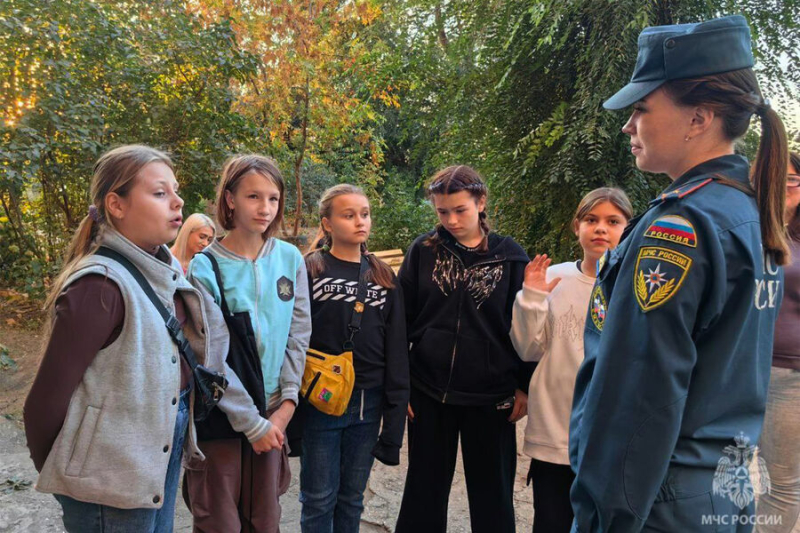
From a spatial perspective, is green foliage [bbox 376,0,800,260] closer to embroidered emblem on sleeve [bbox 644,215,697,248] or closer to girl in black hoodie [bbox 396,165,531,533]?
girl in black hoodie [bbox 396,165,531,533]

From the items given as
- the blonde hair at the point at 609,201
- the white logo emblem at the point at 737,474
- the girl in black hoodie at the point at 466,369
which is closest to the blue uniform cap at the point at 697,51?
the white logo emblem at the point at 737,474

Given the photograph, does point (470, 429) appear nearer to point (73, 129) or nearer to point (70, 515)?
point (70, 515)

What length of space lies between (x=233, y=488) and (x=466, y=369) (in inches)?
40.6

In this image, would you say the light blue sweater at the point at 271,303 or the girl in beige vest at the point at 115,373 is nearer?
the girl in beige vest at the point at 115,373

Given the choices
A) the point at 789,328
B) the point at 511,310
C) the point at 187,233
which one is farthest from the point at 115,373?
the point at 789,328

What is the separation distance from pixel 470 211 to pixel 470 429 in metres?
0.97

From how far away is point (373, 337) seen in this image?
230cm

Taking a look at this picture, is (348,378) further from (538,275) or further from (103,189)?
(103,189)

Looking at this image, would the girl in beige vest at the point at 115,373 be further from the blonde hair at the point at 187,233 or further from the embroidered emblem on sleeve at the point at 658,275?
the blonde hair at the point at 187,233

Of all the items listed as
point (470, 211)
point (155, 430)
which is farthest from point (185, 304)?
point (470, 211)

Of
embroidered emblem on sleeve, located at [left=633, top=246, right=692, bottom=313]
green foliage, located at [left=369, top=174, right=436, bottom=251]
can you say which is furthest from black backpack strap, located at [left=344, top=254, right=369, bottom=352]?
green foliage, located at [left=369, top=174, right=436, bottom=251]

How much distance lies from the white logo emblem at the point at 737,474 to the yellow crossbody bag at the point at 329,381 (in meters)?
1.39

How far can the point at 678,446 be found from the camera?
1112mm

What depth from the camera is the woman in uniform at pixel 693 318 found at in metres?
1.07
